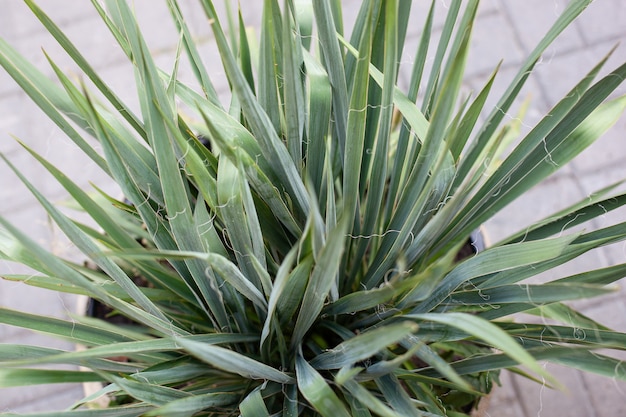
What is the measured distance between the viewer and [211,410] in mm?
701

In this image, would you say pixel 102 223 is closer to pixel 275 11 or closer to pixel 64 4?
pixel 275 11

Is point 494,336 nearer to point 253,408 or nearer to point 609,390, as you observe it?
point 253,408

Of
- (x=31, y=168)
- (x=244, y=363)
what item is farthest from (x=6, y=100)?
(x=244, y=363)

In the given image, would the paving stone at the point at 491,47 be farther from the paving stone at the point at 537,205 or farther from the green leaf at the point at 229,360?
the green leaf at the point at 229,360

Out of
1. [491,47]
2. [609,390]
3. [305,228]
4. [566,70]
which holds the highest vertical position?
[491,47]

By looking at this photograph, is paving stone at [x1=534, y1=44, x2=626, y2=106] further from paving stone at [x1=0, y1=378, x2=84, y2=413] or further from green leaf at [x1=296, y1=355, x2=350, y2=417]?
paving stone at [x1=0, y1=378, x2=84, y2=413]

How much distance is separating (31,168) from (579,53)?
3.85ft

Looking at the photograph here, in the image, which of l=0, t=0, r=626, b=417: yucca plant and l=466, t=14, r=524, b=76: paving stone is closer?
l=0, t=0, r=626, b=417: yucca plant

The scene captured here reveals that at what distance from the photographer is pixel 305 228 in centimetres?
52

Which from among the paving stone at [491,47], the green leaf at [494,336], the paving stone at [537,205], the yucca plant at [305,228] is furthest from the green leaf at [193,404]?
the paving stone at [491,47]

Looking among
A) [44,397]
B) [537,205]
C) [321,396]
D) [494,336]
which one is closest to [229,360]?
[321,396]

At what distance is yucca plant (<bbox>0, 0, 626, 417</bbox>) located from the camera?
0.55m

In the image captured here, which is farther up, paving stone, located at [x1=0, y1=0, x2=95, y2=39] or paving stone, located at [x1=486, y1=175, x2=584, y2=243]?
paving stone, located at [x1=0, y1=0, x2=95, y2=39]

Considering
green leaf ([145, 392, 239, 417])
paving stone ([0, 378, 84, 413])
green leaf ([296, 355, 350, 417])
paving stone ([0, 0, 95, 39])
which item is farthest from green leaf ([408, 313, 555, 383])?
paving stone ([0, 0, 95, 39])
